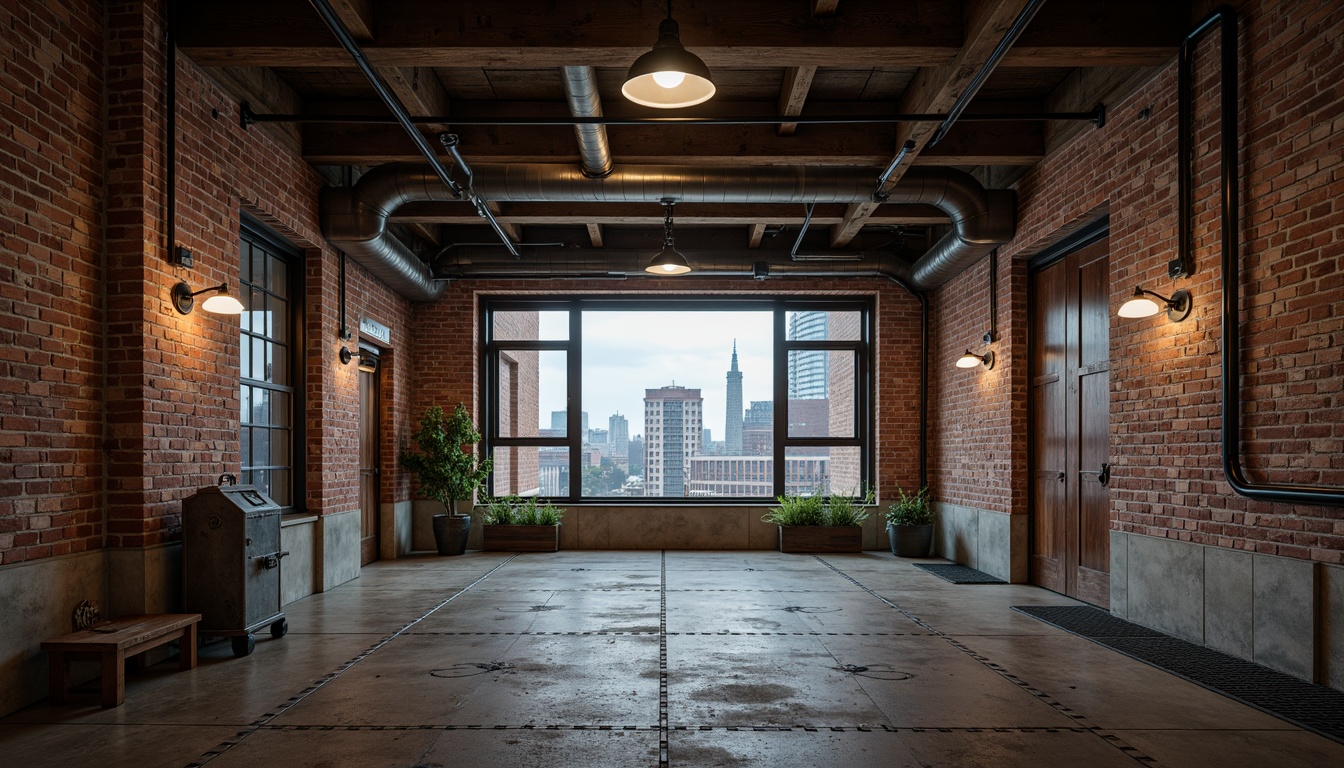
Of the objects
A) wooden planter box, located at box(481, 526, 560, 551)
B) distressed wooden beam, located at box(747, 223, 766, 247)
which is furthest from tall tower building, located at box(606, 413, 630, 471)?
distressed wooden beam, located at box(747, 223, 766, 247)

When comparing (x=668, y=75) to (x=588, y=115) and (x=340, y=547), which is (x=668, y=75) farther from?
(x=340, y=547)

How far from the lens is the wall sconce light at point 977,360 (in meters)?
8.95

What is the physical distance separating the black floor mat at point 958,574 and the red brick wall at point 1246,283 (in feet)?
7.20

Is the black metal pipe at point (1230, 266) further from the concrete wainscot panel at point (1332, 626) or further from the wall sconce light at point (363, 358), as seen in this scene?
the wall sconce light at point (363, 358)

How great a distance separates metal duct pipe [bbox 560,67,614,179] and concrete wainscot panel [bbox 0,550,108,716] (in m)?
4.01

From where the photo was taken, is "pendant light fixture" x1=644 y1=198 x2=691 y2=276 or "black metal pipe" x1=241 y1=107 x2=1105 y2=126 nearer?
"black metal pipe" x1=241 y1=107 x2=1105 y2=126

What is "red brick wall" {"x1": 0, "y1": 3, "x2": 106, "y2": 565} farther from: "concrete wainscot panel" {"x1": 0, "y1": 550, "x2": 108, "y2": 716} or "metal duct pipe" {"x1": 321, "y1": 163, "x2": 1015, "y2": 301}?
"metal duct pipe" {"x1": 321, "y1": 163, "x2": 1015, "y2": 301}

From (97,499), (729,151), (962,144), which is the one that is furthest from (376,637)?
(962,144)

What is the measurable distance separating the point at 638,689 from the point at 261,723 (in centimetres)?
179

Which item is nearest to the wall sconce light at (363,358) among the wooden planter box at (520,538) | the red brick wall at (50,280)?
the wooden planter box at (520,538)

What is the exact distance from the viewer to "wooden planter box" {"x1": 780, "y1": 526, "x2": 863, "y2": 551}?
10.8m

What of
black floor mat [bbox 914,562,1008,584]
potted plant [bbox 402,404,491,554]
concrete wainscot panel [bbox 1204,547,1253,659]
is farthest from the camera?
potted plant [bbox 402,404,491,554]

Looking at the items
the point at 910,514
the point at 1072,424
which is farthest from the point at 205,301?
the point at 910,514

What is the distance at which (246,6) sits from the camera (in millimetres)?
5422
